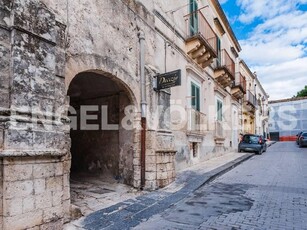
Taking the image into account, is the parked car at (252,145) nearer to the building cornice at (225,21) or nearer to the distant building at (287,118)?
the building cornice at (225,21)

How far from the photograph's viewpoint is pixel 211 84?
13883 millimetres

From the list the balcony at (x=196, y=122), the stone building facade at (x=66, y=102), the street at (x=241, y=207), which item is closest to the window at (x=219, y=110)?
the balcony at (x=196, y=122)

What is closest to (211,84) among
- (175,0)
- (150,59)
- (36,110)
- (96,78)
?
(175,0)

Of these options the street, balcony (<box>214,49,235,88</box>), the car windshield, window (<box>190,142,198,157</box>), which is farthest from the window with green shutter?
the car windshield

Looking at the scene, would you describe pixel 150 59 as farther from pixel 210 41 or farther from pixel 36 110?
pixel 210 41

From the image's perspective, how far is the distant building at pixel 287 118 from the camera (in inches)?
1692

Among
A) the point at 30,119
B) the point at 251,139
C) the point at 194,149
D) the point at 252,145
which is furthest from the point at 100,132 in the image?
the point at 251,139

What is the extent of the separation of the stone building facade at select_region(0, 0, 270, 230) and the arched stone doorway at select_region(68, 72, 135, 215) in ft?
0.10

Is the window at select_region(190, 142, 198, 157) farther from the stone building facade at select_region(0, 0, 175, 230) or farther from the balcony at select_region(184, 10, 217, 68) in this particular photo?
the stone building facade at select_region(0, 0, 175, 230)

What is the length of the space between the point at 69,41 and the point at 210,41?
27.7ft

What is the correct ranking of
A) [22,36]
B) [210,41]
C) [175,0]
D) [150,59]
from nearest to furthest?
[22,36]
[150,59]
[175,0]
[210,41]

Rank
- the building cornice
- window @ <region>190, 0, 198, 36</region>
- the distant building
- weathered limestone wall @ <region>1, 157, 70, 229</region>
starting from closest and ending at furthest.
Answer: weathered limestone wall @ <region>1, 157, 70, 229</region>, window @ <region>190, 0, 198, 36</region>, the building cornice, the distant building

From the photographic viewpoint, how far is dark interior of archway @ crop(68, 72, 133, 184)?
279 inches

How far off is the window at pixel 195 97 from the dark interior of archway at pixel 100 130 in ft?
14.2
